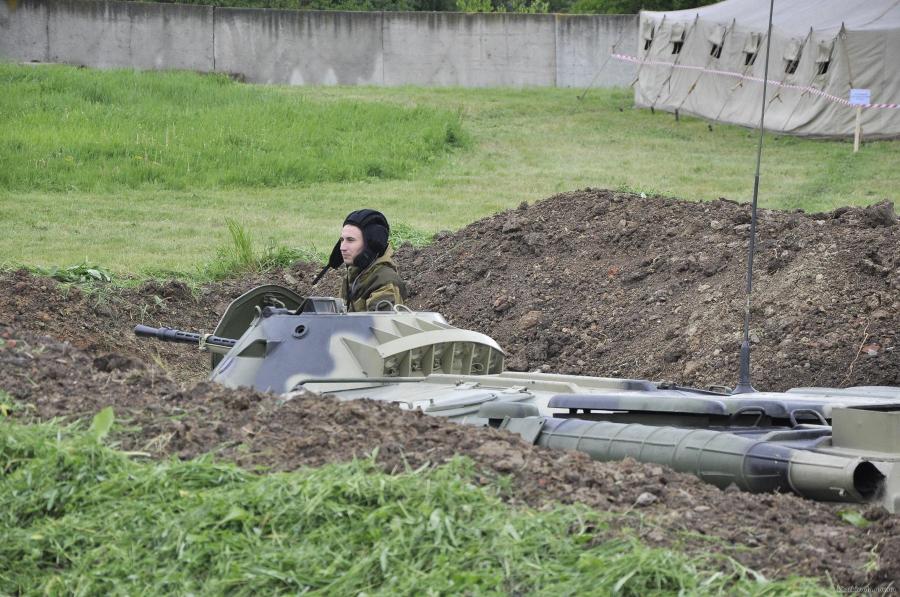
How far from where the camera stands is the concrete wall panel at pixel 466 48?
32625 millimetres

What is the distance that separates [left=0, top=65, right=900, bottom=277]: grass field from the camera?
1698 cm

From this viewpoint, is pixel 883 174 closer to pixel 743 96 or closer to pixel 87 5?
pixel 743 96

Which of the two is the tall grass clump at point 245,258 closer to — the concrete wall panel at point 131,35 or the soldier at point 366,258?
the soldier at point 366,258

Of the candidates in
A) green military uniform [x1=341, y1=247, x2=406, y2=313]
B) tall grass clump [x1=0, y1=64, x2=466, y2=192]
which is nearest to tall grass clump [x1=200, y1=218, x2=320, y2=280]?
tall grass clump [x1=0, y1=64, x2=466, y2=192]

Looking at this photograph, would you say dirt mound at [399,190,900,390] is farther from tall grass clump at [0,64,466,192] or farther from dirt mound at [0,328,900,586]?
tall grass clump at [0,64,466,192]

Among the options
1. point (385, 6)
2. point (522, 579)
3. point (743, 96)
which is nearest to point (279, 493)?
point (522, 579)

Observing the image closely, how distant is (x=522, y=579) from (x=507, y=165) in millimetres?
18471

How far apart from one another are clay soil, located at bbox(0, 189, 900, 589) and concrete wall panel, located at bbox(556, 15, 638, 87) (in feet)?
59.3

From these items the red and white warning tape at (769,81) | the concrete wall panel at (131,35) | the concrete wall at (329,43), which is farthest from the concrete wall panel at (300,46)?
the red and white warning tape at (769,81)

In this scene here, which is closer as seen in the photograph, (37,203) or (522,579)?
(522,579)

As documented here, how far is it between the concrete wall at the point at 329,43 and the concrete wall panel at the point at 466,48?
0.08ft

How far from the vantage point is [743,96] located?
26.6 meters

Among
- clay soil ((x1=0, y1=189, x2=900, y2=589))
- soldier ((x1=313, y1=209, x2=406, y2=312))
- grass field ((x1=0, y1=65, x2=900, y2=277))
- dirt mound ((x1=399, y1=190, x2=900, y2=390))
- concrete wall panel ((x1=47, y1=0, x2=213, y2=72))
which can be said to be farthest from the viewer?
concrete wall panel ((x1=47, y1=0, x2=213, y2=72))

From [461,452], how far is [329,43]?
27.7m
